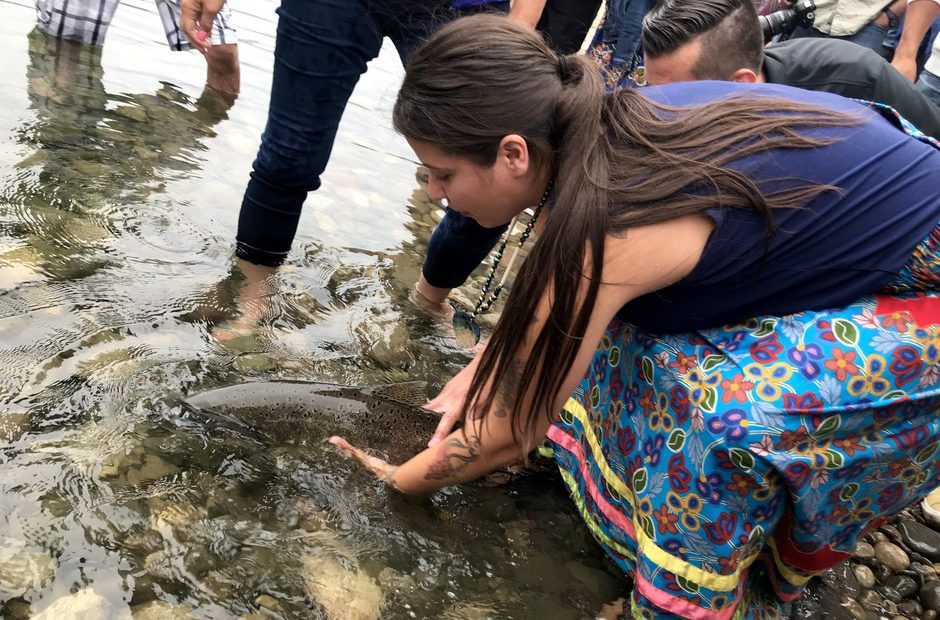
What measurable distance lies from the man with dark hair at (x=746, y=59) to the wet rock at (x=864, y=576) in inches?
68.3

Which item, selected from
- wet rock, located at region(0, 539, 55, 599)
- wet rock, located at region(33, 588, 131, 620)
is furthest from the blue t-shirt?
wet rock, located at region(0, 539, 55, 599)

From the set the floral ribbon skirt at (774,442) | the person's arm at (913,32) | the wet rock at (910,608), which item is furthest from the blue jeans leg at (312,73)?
the person's arm at (913,32)

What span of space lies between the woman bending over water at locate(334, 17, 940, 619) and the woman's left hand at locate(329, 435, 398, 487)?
44 cm

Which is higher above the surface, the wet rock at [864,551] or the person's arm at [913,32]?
the person's arm at [913,32]

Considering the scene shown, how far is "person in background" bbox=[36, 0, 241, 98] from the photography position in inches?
189

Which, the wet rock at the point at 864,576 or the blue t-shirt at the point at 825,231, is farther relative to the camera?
the wet rock at the point at 864,576

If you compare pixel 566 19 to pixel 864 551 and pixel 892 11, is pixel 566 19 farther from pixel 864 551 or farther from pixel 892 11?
pixel 864 551

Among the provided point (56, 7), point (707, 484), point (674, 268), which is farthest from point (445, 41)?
point (56, 7)

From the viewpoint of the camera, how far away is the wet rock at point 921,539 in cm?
236

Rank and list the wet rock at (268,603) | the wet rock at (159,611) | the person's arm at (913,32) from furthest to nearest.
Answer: the person's arm at (913,32) → the wet rock at (268,603) → the wet rock at (159,611)

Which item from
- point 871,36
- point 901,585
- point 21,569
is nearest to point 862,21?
point 871,36

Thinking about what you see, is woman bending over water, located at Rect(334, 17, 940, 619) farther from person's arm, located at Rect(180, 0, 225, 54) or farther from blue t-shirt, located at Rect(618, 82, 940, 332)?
person's arm, located at Rect(180, 0, 225, 54)

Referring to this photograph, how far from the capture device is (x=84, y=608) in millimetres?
1515

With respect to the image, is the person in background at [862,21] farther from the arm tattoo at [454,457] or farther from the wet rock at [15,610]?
the wet rock at [15,610]
